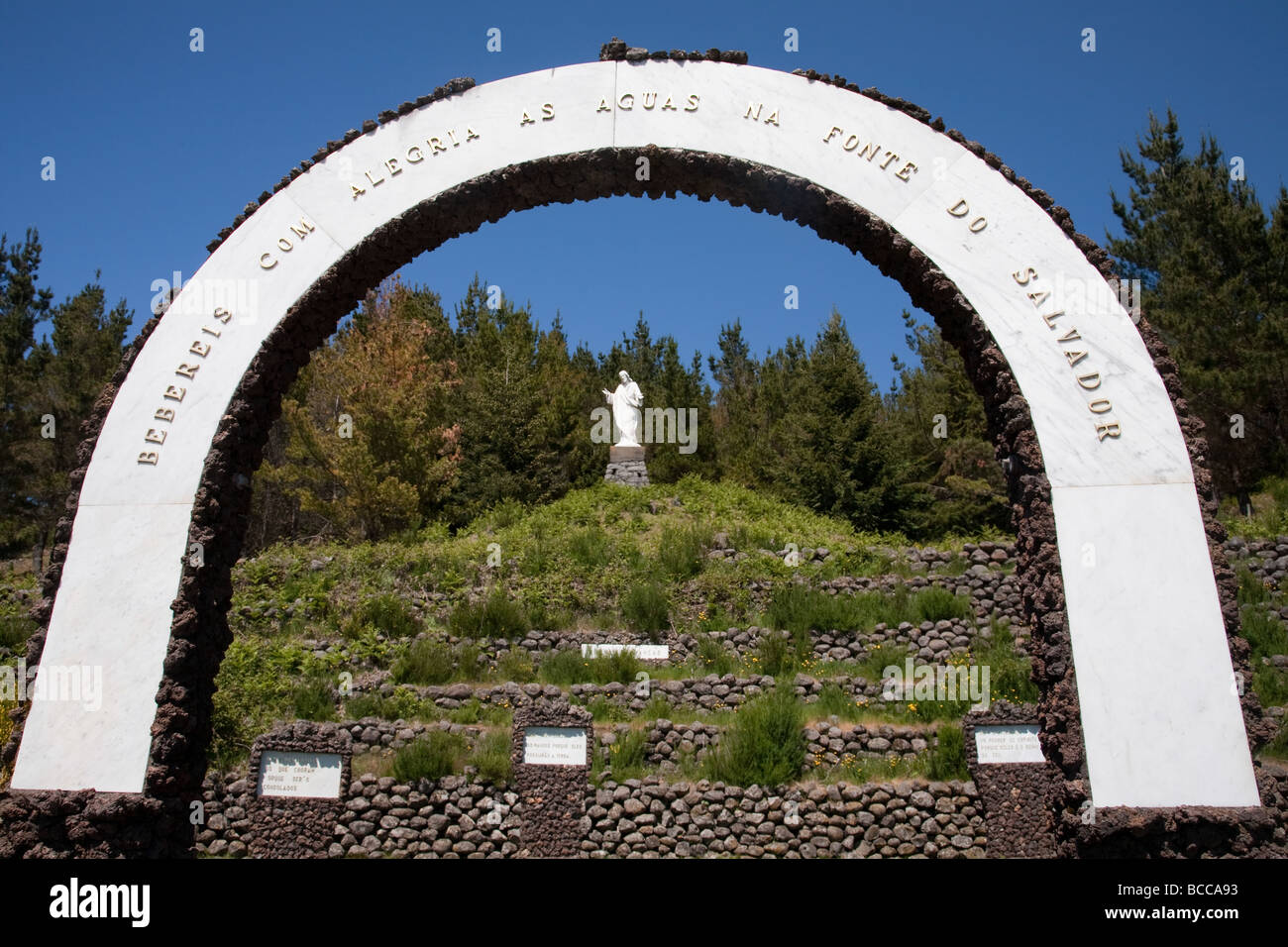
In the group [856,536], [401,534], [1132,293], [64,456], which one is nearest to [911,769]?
[1132,293]

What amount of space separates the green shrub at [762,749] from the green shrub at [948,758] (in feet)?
4.34

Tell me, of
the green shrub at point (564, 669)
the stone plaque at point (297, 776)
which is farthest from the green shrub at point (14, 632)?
the green shrub at point (564, 669)

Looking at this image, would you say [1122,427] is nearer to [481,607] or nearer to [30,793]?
[30,793]

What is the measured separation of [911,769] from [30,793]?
25.8 ft

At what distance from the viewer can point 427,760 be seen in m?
9.52

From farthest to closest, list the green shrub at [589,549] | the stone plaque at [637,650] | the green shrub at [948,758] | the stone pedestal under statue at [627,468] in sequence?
the stone pedestal under statue at [627,468]
the green shrub at [589,549]
the stone plaque at [637,650]
the green shrub at [948,758]

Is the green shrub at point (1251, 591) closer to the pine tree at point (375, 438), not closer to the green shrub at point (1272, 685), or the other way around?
the green shrub at point (1272, 685)

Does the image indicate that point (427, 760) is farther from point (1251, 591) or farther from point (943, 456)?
point (943, 456)

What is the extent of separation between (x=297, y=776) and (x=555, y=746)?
2301mm

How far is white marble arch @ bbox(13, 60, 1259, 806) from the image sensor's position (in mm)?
4477

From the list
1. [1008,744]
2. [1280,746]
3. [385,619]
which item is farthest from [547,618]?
[1280,746]

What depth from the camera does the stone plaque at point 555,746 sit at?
870cm
